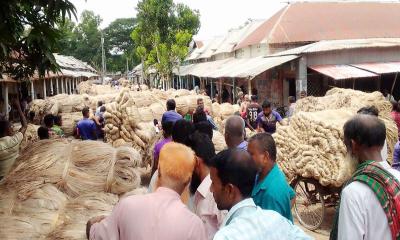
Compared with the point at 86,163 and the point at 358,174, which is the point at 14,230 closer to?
the point at 86,163

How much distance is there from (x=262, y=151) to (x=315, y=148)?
277 cm

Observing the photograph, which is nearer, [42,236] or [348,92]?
[42,236]

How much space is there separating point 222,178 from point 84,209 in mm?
2041

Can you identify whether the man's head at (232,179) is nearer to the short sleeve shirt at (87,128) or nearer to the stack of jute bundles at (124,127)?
the stack of jute bundles at (124,127)

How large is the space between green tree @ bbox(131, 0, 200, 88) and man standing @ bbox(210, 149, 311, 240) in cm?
3121

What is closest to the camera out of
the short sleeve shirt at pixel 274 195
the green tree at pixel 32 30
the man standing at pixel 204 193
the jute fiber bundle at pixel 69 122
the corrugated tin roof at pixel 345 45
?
the man standing at pixel 204 193

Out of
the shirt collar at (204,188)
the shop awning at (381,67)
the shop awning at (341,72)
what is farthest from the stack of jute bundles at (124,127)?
the shop awning at (381,67)

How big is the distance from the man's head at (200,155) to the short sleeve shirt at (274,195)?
15.2 inches

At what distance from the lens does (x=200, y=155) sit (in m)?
3.31

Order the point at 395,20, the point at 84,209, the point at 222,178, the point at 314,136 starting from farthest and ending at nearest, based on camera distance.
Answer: the point at 395,20
the point at 314,136
the point at 84,209
the point at 222,178

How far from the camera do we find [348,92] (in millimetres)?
8609

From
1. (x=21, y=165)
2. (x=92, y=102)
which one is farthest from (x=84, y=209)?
(x=92, y=102)

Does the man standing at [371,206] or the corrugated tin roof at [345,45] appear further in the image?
the corrugated tin roof at [345,45]

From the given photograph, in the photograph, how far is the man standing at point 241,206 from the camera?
1868 millimetres
